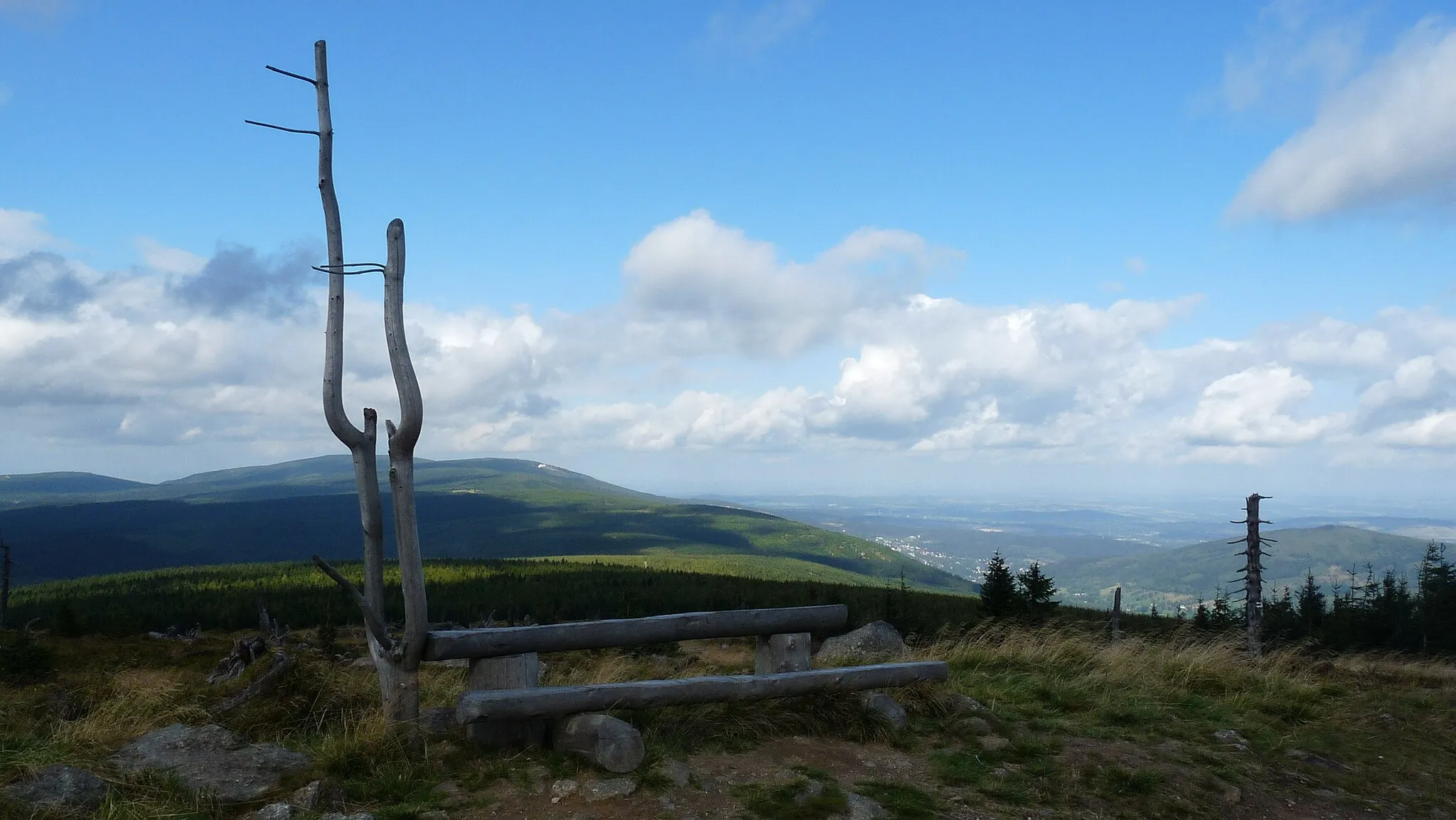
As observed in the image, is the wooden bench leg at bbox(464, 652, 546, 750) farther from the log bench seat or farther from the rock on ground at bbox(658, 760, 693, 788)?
the rock on ground at bbox(658, 760, 693, 788)

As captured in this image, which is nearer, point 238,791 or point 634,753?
point 238,791

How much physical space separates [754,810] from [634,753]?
121 centimetres

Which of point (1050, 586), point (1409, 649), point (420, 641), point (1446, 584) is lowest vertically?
point (1409, 649)

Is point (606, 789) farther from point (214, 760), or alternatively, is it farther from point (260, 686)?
point (260, 686)

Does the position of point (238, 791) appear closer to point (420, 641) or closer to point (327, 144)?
point (420, 641)

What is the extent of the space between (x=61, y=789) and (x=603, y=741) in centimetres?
386

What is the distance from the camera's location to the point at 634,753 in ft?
23.0

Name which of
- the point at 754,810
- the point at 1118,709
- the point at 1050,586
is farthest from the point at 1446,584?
the point at 754,810

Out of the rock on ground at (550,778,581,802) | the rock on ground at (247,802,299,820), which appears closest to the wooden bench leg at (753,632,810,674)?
the rock on ground at (550,778,581,802)

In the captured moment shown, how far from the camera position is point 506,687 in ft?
26.0

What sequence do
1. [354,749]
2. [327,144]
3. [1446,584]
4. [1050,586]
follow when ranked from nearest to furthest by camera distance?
[354,749] → [327,144] → [1050,586] → [1446,584]

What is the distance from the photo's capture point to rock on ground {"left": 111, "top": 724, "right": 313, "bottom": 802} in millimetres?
6340

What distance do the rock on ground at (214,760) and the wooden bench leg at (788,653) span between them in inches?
187

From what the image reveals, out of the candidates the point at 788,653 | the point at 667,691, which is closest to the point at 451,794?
the point at 667,691
